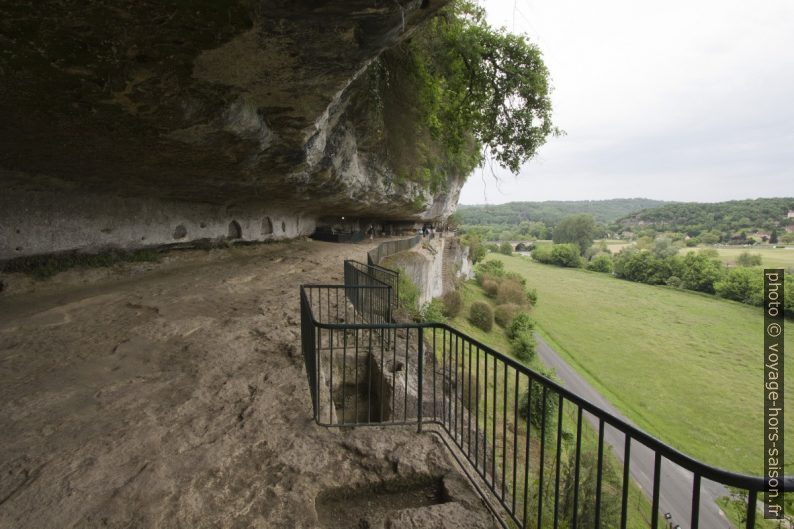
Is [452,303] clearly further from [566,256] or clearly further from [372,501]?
[566,256]

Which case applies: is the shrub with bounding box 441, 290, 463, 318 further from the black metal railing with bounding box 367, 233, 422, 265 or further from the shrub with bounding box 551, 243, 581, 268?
the shrub with bounding box 551, 243, 581, 268

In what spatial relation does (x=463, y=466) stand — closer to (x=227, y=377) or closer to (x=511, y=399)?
(x=227, y=377)

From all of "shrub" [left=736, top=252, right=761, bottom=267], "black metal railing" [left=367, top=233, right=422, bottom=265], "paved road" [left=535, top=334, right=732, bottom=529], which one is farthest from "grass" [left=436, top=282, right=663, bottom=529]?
"shrub" [left=736, top=252, right=761, bottom=267]

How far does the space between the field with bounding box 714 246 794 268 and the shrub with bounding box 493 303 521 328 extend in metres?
53.5

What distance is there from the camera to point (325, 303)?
7.22 metres

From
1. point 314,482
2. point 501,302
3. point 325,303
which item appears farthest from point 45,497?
point 501,302

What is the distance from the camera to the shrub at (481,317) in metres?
23.9

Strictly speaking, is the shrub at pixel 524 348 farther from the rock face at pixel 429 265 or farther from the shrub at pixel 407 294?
the shrub at pixel 407 294

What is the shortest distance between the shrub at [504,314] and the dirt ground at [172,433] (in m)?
23.5

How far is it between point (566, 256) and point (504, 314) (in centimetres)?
5305

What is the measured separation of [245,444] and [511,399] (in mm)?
14303

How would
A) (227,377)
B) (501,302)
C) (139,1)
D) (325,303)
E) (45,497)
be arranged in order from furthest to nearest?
1. (501,302)
2. (325,303)
3. (227,377)
4. (139,1)
5. (45,497)

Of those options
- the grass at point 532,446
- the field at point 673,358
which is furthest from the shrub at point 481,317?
the field at point 673,358

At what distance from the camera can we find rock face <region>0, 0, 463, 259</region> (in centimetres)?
255
